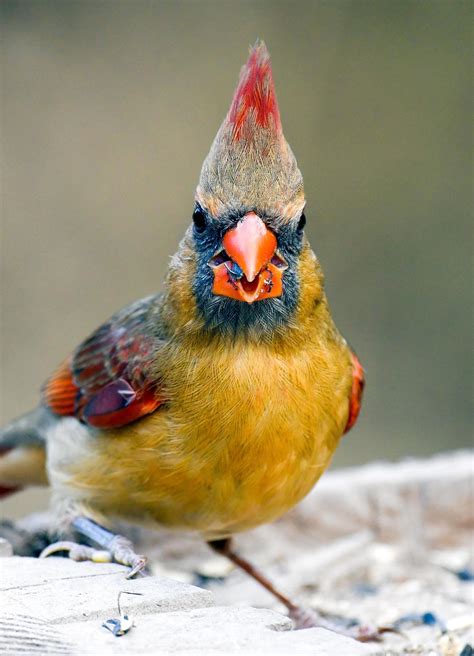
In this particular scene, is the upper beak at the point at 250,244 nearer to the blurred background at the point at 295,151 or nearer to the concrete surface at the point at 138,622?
the concrete surface at the point at 138,622

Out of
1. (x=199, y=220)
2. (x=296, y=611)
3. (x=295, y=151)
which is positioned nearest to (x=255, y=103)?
(x=199, y=220)

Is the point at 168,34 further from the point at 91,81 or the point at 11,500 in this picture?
the point at 11,500

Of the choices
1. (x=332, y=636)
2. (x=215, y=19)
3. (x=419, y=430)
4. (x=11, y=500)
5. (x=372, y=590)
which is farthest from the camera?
(x=215, y=19)

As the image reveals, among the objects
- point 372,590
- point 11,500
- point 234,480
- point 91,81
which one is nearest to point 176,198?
point 91,81

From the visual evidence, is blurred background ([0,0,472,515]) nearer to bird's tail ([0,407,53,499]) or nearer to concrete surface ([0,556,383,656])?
bird's tail ([0,407,53,499])

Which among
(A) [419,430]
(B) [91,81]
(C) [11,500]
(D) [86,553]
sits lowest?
(D) [86,553]

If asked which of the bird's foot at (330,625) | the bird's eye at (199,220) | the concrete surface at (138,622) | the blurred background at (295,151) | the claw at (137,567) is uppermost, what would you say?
the blurred background at (295,151)

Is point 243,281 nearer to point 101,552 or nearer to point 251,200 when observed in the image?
point 251,200

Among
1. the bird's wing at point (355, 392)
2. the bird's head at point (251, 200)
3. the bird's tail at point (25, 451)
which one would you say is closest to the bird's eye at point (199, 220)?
the bird's head at point (251, 200)
